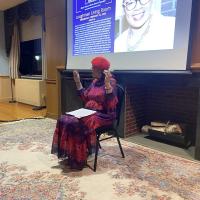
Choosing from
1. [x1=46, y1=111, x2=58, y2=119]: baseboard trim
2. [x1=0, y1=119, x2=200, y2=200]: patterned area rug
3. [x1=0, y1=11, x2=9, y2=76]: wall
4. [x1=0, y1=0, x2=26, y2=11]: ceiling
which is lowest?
[x1=0, y1=119, x2=200, y2=200]: patterned area rug

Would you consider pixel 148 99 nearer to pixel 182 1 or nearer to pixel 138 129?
pixel 138 129

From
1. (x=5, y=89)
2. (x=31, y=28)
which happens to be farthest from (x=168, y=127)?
(x=5, y=89)

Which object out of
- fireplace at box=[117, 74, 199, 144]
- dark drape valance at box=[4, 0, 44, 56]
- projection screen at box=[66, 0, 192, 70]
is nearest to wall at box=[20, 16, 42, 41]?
dark drape valance at box=[4, 0, 44, 56]

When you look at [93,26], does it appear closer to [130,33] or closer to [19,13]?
[130,33]

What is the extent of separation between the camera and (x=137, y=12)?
2.81m

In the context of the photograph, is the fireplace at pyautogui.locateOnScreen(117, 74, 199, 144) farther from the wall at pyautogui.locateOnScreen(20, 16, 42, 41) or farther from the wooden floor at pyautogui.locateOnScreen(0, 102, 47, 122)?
the wall at pyautogui.locateOnScreen(20, 16, 42, 41)

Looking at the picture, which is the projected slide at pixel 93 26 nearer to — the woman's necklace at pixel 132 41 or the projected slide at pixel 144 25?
the projected slide at pixel 144 25

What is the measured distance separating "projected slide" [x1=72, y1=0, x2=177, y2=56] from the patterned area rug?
49.6 inches

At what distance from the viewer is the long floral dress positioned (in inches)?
82.6

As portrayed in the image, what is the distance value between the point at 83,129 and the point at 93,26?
181cm

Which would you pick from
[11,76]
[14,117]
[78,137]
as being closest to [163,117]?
[78,137]

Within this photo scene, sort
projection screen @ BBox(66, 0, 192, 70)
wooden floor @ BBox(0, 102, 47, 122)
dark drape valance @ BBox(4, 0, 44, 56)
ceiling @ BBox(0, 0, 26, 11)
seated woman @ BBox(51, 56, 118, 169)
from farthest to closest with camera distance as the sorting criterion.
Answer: ceiling @ BBox(0, 0, 26, 11), dark drape valance @ BBox(4, 0, 44, 56), wooden floor @ BBox(0, 102, 47, 122), projection screen @ BBox(66, 0, 192, 70), seated woman @ BBox(51, 56, 118, 169)

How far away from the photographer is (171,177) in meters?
2.02

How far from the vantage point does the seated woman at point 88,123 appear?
82.5 inches
